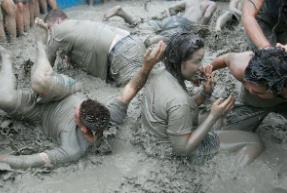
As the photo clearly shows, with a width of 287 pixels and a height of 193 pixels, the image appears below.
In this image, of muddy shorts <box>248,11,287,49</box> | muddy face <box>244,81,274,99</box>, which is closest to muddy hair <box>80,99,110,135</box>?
muddy face <box>244,81,274,99</box>

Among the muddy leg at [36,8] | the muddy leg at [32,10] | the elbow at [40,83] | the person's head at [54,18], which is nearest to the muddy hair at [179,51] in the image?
the elbow at [40,83]

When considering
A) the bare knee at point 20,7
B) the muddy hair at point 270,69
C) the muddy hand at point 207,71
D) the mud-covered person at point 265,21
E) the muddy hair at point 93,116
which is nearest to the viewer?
the muddy hair at point 270,69

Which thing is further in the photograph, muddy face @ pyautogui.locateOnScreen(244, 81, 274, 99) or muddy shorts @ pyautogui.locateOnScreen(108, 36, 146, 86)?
muddy shorts @ pyautogui.locateOnScreen(108, 36, 146, 86)

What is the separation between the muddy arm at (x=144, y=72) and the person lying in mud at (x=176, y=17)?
191 centimetres

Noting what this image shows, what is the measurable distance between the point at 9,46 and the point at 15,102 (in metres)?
2.02

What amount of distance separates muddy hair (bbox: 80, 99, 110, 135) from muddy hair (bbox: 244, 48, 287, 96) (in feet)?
4.11

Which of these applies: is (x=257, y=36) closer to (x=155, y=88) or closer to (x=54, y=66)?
(x=155, y=88)

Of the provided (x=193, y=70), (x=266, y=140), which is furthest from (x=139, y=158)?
(x=266, y=140)

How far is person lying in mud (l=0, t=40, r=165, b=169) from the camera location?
165 inches

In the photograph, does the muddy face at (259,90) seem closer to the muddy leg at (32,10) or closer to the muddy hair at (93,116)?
the muddy hair at (93,116)

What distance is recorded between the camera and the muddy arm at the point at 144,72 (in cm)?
419

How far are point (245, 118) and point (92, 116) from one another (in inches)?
61.8

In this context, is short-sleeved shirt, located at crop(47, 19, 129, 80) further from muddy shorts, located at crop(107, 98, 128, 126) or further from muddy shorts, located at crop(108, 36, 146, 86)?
muddy shorts, located at crop(107, 98, 128, 126)

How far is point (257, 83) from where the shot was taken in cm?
396
